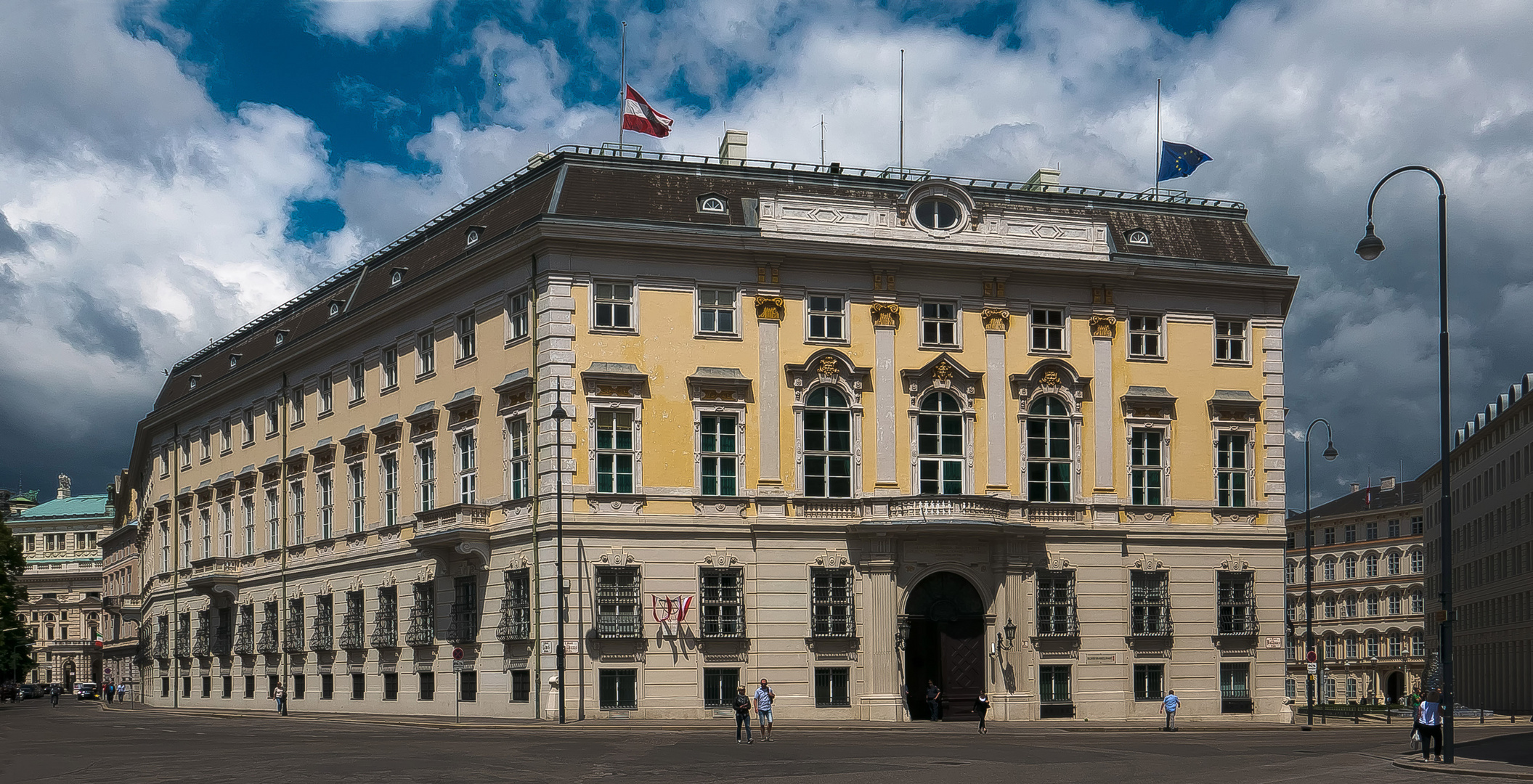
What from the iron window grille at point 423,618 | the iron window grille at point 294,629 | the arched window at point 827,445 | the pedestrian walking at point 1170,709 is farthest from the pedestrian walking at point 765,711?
the iron window grille at point 294,629

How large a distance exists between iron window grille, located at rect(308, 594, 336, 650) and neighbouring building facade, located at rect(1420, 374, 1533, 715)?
203ft

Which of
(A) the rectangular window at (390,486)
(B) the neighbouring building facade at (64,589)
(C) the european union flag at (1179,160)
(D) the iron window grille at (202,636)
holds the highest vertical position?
(C) the european union flag at (1179,160)

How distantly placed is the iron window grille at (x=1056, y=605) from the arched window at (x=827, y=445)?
309 inches

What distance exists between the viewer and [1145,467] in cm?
6025

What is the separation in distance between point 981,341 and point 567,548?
16.5 m

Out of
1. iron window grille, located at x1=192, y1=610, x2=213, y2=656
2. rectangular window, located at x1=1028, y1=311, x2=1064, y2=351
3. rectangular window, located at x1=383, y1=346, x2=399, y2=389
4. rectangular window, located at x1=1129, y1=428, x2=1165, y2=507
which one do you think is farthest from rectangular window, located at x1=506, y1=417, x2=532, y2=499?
iron window grille, located at x1=192, y1=610, x2=213, y2=656

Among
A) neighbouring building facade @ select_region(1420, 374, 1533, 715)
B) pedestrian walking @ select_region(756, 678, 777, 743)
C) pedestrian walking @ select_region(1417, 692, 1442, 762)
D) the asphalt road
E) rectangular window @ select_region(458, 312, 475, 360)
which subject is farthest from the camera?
neighbouring building facade @ select_region(1420, 374, 1533, 715)

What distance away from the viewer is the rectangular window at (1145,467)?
60125 millimetres

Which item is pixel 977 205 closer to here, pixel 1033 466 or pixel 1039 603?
pixel 1033 466

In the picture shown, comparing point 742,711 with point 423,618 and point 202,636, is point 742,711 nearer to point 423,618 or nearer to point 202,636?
point 423,618

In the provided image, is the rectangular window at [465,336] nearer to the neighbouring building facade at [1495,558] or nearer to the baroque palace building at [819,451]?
the baroque palace building at [819,451]

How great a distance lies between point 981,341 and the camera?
58.8m

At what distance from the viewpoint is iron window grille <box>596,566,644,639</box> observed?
5353 cm

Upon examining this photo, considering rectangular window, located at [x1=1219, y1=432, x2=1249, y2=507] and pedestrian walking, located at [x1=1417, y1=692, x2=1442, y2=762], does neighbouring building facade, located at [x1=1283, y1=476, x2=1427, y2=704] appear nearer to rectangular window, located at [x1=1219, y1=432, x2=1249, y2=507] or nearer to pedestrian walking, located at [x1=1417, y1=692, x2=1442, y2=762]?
rectangular window, located at [x1=1219, y1=432, x2=1249, y2=507]
